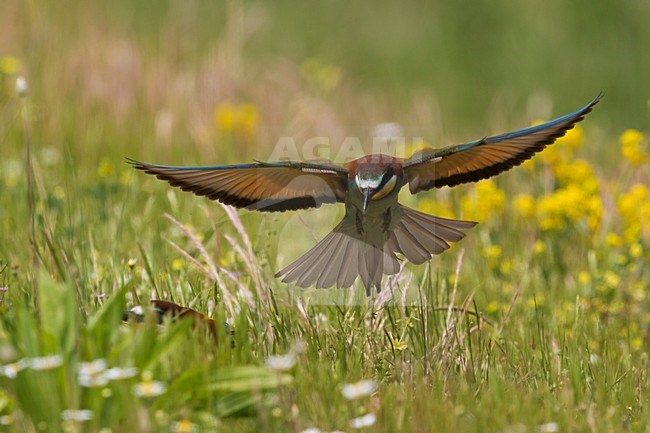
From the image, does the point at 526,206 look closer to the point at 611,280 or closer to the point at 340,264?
the point at 611,280

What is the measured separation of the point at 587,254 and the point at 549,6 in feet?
15.7

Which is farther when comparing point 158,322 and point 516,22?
point 516,22

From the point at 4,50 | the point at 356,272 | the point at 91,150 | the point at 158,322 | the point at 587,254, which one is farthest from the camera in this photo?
the point at 4,50

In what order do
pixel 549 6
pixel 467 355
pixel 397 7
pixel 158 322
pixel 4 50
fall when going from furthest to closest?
pixel 397 7
pixel 549 6
pixel 4 50
pixel 467 355
pixel 158 322

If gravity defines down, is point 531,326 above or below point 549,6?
below

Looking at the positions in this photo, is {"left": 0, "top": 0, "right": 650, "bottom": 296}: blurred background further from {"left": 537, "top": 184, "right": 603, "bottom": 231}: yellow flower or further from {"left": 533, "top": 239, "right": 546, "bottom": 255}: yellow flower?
{"left": 533, "top": 239, "right": 546, "bottom": 255}: yellow flower

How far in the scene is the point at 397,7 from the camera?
10055 millimetres

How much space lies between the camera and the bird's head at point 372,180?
313 centimetres

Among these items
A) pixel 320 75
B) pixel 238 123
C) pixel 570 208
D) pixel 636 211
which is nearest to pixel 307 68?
pixel 320 75

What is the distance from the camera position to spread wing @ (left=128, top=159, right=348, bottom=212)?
10.2ft

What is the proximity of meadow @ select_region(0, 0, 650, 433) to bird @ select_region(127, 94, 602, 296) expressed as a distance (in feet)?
0.37

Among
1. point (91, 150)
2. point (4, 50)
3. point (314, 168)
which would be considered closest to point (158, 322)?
point (314, 168)

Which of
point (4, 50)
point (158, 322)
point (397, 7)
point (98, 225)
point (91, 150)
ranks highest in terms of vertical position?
point (397, 7)

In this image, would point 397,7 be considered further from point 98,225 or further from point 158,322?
point 158,322
